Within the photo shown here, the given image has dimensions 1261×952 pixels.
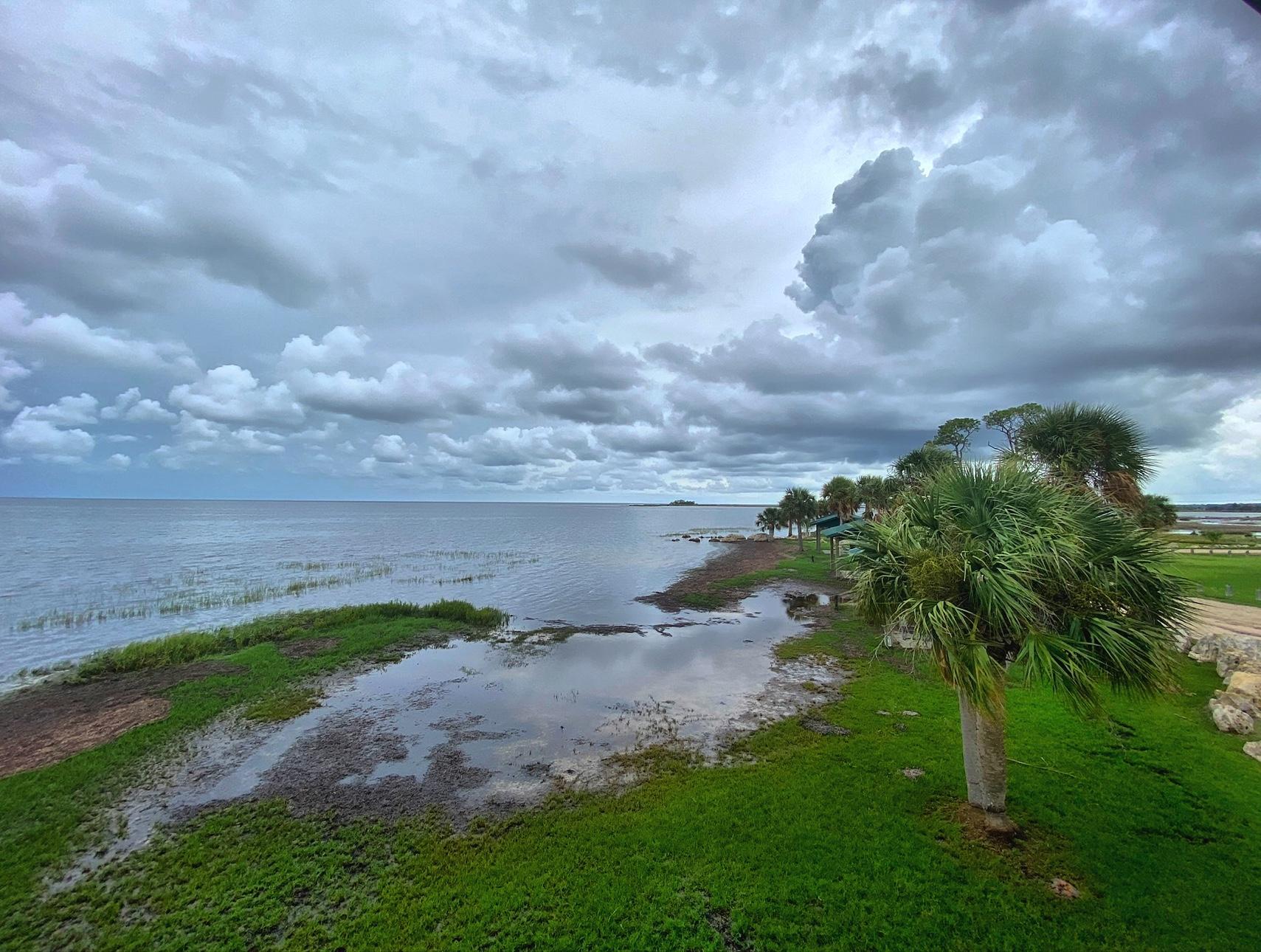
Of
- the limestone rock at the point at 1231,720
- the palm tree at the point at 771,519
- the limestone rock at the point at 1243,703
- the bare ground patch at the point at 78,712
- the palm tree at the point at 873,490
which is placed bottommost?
the bare ground patch at the point at 78,712

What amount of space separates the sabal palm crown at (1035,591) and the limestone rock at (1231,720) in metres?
9.32

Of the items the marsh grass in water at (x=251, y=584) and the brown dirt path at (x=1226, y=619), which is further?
the marsh grass in water at (x=251, y=584)

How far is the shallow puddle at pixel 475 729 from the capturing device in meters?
12.3

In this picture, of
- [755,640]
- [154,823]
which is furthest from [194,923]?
[755,640]

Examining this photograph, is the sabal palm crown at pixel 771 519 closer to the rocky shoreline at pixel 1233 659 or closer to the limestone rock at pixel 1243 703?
the rocky shoreline at pixel 1233 659

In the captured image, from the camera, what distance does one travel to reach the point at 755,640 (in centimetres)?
2728

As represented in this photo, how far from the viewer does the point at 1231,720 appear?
13.5 metres

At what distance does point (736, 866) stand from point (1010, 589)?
656 centimetres

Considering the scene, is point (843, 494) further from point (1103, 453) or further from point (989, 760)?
point (989, 760)

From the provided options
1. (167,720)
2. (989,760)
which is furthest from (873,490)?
(167,720)

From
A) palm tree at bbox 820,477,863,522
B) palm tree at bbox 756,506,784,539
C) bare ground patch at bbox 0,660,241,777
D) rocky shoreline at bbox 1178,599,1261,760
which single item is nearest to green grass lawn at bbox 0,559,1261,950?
rocky shoreline at bbox 1178,599,1261,760

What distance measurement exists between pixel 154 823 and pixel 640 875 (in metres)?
10.7

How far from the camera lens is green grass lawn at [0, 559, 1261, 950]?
7645 mm

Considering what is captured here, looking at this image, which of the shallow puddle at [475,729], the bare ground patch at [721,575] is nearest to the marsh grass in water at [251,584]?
the bare ground patch at [721,575]
